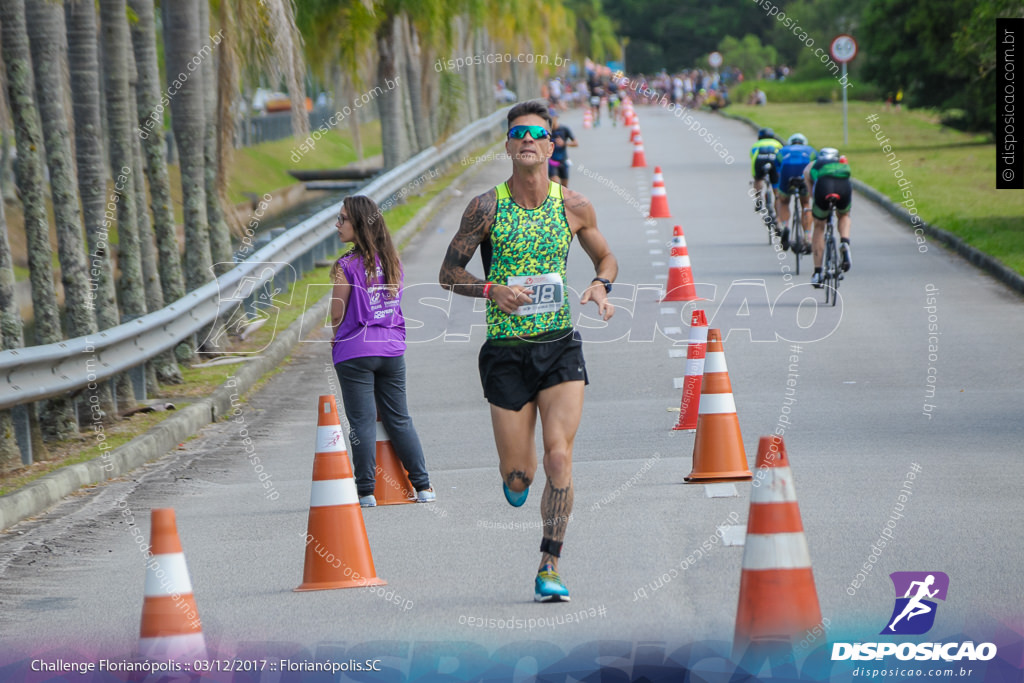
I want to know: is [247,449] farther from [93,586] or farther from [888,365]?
[888,365]

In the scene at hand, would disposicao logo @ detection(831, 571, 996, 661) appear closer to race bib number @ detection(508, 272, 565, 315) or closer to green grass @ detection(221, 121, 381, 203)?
race bib number @ detection(508, 272, 565, 315)

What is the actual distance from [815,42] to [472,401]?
8533 cm

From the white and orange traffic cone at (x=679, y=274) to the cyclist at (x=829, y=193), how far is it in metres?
1.43

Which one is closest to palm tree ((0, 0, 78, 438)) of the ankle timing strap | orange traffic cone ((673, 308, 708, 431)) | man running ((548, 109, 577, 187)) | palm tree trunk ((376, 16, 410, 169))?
orange traffic cone ((673, 308, 708, 431))

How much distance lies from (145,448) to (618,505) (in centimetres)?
413

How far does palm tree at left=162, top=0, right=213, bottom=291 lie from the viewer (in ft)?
53.9

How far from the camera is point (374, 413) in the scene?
9.53 m

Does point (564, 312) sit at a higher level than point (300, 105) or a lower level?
lower

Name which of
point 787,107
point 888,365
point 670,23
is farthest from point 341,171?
Result: point 670,23

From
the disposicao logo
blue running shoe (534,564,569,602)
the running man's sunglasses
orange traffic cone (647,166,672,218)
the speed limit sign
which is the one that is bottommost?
the disposicao logo

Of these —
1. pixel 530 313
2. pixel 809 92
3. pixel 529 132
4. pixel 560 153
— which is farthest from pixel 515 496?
pixel 809 92

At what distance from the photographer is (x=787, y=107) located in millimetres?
68188

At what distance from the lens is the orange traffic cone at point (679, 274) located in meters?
18.0

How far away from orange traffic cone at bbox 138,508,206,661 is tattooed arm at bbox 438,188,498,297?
185 cm
